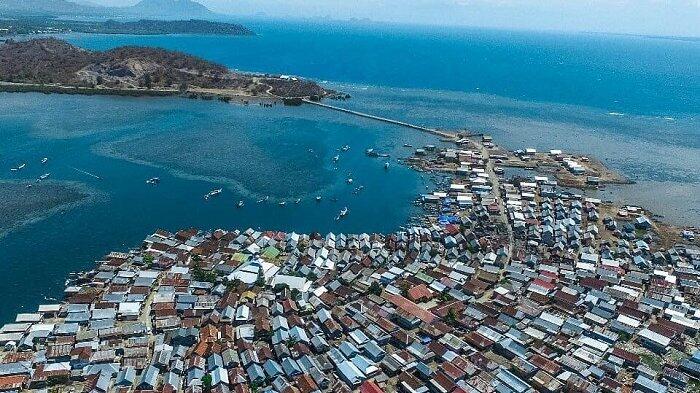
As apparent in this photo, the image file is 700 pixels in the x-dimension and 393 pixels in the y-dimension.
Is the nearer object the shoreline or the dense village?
the dense village

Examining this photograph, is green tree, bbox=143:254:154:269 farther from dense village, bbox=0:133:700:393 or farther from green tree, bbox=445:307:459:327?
green tree, bbox=445:307:459:327

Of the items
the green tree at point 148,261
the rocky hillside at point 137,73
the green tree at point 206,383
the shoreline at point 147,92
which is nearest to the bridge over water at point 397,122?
the rocky hillside at point 137,73

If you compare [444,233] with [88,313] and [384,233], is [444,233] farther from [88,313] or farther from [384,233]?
[88,313]

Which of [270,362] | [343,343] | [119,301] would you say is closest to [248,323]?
[270,362]

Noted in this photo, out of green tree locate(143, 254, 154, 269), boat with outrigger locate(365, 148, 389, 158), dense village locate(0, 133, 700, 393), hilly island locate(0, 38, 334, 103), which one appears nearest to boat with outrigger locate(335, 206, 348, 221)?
dense village locate(0, 133, 700, 393)

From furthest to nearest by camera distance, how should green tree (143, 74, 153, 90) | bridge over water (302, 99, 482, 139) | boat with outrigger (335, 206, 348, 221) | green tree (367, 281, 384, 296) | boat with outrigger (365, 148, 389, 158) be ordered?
green tree (143, 74, 153, 90) → bridge over water (302, 99, 482, 139) → boat with outrigger (365, 148, 389, 158) → boat with outrigger (335, 206, 348, 221) → green tree (367, 281, 384, 296)

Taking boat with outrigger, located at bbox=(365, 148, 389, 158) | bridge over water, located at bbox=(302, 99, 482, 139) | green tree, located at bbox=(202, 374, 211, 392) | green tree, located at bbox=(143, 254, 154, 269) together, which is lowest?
green tree, located at bbox=(143, 254, 154, 269)

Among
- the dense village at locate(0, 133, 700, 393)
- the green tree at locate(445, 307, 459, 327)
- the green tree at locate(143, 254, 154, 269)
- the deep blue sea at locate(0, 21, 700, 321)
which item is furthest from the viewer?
the deep blue sea at locate(0, 21, 700, 321)
